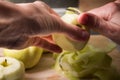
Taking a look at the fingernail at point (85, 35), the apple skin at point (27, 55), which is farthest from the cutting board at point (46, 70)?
the fingernail at point (85, 35)

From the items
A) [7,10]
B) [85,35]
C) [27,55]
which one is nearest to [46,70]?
[27,55]

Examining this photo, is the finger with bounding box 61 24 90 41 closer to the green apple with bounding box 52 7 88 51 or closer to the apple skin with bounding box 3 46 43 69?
the green apple with bounding box 52 7 88 51

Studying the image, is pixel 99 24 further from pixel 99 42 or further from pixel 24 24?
pixel 99 42

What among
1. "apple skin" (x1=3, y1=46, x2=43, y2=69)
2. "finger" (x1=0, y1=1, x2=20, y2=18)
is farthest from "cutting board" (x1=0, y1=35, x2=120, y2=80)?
"finger" (x1=0, y1=1, x2=20, y2=18)

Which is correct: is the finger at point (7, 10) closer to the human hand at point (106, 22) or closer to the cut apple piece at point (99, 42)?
the human hand at point (106, 22)

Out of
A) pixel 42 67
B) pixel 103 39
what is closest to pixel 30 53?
pixel 42 67

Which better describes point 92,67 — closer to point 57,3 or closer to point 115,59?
point 115,59
